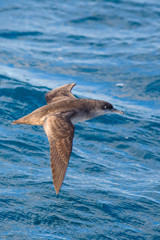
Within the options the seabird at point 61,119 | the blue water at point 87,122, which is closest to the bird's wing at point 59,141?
the seabird at point 61,119

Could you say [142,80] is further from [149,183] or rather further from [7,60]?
[149,183]

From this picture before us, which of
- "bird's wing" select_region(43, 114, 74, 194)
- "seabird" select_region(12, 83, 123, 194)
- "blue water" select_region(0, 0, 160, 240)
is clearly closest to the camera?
"bird's wing" select_region(43, 114, 74, 194)

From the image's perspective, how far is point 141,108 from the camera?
1427 cm

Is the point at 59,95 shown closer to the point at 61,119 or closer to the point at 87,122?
the point at 61,119

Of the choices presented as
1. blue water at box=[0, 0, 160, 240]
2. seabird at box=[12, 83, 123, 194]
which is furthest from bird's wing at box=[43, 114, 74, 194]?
blue water at box=[0, 0, 160, 240]

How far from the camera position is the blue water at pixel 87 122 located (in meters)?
8.61

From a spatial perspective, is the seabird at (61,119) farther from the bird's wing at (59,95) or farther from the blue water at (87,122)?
the blue water at (87,122)

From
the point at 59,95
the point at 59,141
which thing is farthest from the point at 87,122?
the point at 59,141

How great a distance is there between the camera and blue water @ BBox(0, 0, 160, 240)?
8.61 meters

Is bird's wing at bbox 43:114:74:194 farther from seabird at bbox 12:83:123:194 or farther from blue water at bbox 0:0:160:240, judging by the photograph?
blue water at bbox 0:0:160:240

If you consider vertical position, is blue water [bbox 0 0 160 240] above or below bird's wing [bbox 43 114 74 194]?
below

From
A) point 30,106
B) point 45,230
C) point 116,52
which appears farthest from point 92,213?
point 116,52

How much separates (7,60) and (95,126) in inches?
235

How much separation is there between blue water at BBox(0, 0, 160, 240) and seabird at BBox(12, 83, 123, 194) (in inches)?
60.0
